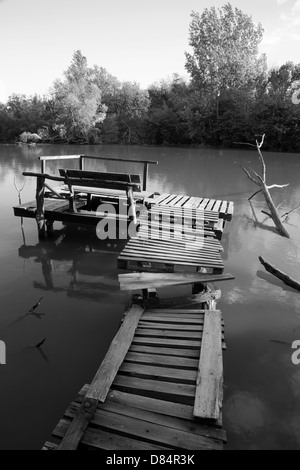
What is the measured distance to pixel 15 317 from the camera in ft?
13.8

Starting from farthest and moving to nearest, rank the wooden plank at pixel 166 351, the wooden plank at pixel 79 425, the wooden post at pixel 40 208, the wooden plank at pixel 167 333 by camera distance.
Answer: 1. the wooden post at pixel 40 208
2. the wooden plank at pixel 167 333
3. the wooden plank at pixel 166 351
4. the wooden plank at pixel 79 425

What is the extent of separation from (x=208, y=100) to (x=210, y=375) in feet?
139

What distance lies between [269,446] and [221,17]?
47.5 m

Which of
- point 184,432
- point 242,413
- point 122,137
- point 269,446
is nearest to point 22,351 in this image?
point 184,432

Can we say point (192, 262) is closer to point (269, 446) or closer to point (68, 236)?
point (269, 446)

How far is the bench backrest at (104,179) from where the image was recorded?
6.45 m

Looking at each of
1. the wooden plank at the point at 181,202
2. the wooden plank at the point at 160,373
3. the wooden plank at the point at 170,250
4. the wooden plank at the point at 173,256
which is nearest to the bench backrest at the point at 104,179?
the wooden plank at the point at 181,202

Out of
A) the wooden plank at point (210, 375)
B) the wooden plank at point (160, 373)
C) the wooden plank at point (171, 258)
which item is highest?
the wooden plank at point (171, 258)

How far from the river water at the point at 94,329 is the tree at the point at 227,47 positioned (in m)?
38.4

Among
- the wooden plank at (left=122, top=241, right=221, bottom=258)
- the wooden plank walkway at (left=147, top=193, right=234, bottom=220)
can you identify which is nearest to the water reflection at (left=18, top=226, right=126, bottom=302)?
the wooden plank at (left=122, top=241, right=221, bottom=258)

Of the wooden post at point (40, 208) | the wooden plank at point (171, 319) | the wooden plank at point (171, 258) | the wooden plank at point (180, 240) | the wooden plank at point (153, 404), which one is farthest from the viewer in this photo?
the wooden post at point (40, 208)

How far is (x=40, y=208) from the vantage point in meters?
6.99

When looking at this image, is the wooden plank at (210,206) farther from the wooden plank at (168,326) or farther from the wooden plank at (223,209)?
the wooden plank at (168,326)

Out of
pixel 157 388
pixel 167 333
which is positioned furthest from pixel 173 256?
pixel 157 388
